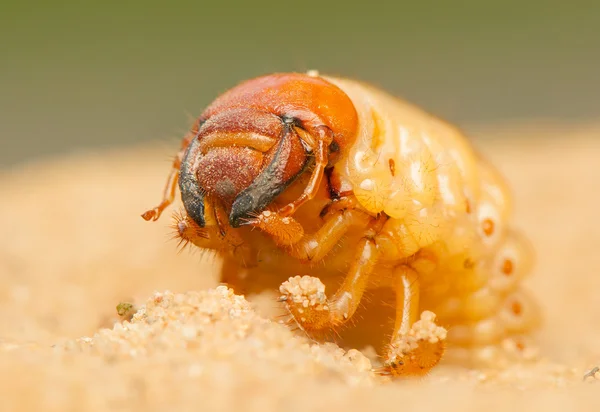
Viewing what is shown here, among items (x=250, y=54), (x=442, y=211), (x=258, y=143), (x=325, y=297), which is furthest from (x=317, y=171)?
(x=250, y=54)

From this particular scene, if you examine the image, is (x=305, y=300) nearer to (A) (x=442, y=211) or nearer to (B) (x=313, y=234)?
(B) (x=313, y=234)

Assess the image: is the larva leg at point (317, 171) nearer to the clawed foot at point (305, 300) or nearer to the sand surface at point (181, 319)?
the clawed foot at point (305, 300)

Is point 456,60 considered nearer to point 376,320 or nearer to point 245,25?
point 245,25

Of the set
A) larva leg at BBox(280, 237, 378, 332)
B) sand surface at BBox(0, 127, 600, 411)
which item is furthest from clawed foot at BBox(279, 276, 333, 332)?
sand surface at BBox(0, 127, 600, 411)

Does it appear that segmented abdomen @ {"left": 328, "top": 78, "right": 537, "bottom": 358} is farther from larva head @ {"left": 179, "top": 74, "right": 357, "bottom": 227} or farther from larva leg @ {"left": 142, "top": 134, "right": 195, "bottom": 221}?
larva leg @ {"left": 142, "top": 134, "right": 195, "bottom": 221}

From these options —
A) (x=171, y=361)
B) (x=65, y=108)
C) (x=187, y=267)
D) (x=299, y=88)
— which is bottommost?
(x=65, y=108)

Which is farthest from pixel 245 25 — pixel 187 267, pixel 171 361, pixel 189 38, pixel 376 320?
pixel 171 361

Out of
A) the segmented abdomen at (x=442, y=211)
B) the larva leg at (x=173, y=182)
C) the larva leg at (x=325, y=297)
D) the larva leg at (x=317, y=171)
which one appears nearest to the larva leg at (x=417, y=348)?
the larva leg at (x=325, y=297)
